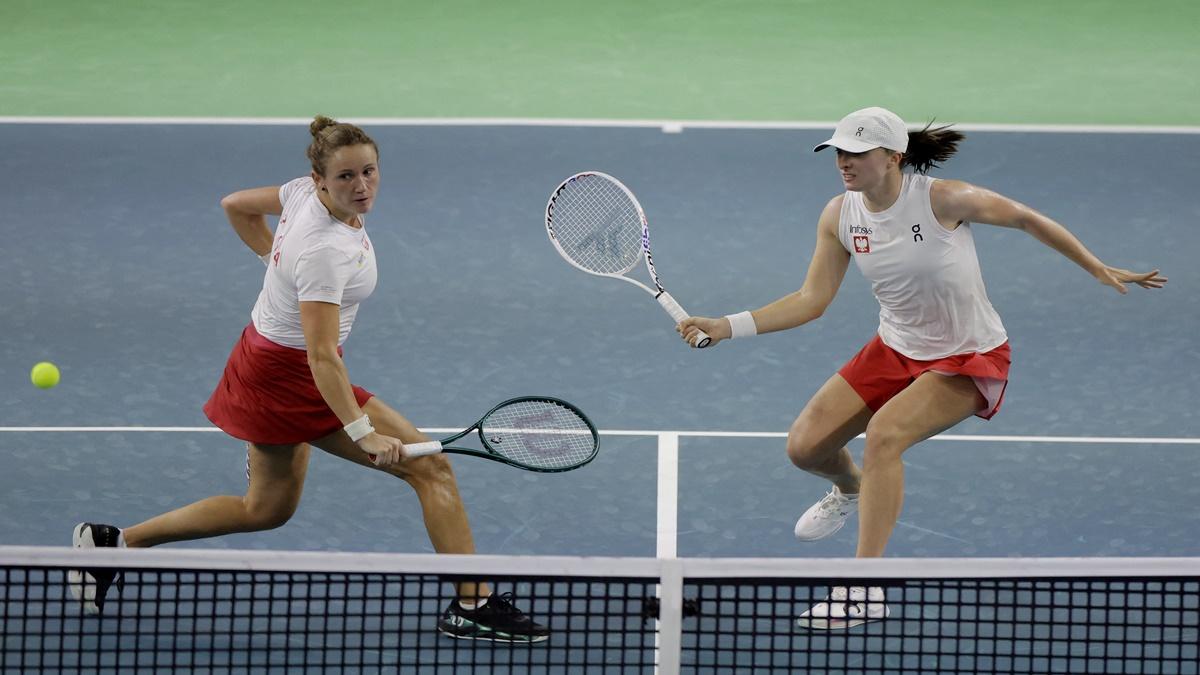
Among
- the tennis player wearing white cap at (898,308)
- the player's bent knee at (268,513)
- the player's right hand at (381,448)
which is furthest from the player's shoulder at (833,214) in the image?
the player's bent knee at (268,513)

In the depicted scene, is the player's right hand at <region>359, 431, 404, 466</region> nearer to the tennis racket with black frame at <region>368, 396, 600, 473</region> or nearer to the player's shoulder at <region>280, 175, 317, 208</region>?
the tennis racket with black frame at <region>368, 396, 600, 473</region>

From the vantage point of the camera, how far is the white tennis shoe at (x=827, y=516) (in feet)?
18.7

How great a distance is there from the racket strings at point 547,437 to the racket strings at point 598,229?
0.58 m

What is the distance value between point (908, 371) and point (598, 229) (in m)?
1.44

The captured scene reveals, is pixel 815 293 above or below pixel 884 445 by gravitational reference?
above

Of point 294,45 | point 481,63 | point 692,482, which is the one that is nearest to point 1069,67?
point 481,63

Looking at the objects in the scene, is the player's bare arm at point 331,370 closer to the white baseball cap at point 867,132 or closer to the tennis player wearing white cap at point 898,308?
the tennis player wearing white cap at point 898,308

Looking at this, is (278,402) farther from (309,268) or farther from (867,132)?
(867,132)

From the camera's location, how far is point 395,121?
10891mm

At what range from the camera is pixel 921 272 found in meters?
→ 5.15

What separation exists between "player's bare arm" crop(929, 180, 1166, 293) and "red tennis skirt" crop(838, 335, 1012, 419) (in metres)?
0.39

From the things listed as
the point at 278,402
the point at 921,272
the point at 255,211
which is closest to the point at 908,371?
the point at 921,272

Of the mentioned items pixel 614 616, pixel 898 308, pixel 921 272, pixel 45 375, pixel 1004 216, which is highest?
pixel 1004 216

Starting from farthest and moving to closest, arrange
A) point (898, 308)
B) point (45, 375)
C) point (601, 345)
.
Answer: point (601, 345)
point (45, 375)
point (898, 308)
